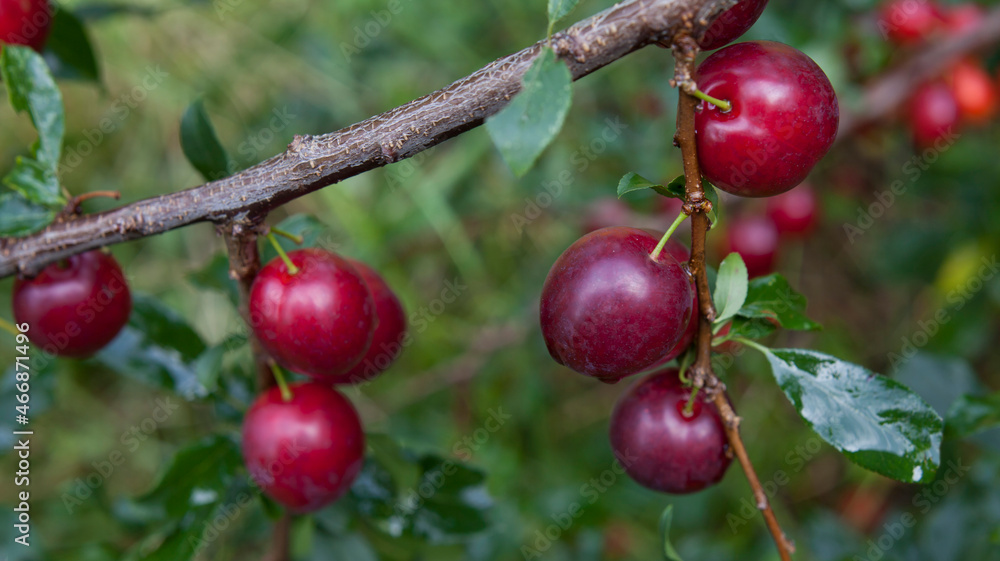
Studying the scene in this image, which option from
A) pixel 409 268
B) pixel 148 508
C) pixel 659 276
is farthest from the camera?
pixel 409 268

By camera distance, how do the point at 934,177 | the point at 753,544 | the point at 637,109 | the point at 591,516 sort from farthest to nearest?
the point at 637,109 → the point at 934,177 → the point at 753,544 → the point at 591,516

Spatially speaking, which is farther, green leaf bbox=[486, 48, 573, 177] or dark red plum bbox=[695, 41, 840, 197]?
dark red plum bbox=[695, 41, 840, 197]

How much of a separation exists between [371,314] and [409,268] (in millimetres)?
1664

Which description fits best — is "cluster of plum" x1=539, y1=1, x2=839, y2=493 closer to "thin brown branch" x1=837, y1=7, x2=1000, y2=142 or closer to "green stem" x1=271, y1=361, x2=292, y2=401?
"green stem" x1=271, y1=361, x2=292, y2=401

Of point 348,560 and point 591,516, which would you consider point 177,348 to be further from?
point 591,516

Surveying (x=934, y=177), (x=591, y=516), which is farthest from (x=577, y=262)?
(x=934, y=177)

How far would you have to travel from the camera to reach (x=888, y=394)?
0.72m

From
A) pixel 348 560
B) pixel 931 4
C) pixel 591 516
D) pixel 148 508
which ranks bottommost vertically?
pixel 591 516

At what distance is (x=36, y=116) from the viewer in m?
0.88

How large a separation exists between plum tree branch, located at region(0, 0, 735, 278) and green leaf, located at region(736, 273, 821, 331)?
0.33m

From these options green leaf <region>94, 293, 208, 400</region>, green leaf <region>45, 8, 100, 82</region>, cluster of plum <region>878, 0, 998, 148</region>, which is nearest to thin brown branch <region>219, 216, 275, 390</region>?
green leaf <region>94, 293, 208, 400</region>

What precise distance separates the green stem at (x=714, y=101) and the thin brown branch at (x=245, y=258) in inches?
18.2

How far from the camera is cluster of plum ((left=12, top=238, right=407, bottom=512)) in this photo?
0.78 meters

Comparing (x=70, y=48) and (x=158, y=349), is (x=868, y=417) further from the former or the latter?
(x=70, y=48)
